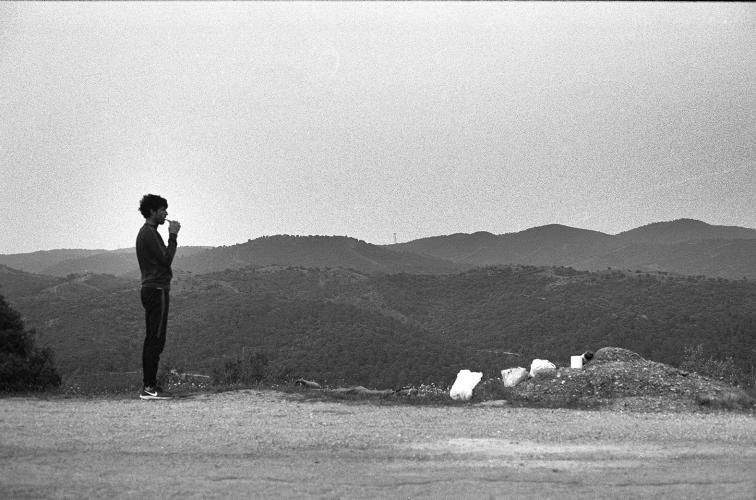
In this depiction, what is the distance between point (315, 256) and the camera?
154m

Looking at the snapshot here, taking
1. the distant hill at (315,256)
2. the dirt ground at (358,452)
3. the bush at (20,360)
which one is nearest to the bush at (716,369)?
the dirt ground at (358,452)

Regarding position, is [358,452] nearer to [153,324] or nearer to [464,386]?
[153,324]

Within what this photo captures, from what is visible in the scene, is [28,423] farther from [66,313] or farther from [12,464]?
[66,313]

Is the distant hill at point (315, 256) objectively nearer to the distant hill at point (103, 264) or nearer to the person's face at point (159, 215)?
the distant hill at point (103, 264)

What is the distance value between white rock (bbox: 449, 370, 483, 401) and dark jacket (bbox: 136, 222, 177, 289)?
504 centimetres

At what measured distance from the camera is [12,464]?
633 centimetres

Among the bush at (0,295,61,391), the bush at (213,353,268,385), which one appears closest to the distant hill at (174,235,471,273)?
the bush at (213,353,268,385)

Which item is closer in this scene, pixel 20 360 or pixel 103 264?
pixel 20 360

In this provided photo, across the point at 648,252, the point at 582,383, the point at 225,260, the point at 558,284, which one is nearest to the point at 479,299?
the point at 558,284

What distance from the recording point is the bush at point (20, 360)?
39.2 feet

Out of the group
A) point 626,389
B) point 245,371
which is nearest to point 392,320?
point 245,371

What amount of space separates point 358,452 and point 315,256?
147m

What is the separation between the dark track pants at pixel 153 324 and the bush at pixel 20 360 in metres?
2.88

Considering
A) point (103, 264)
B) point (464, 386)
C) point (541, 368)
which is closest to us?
point (464, 386)
